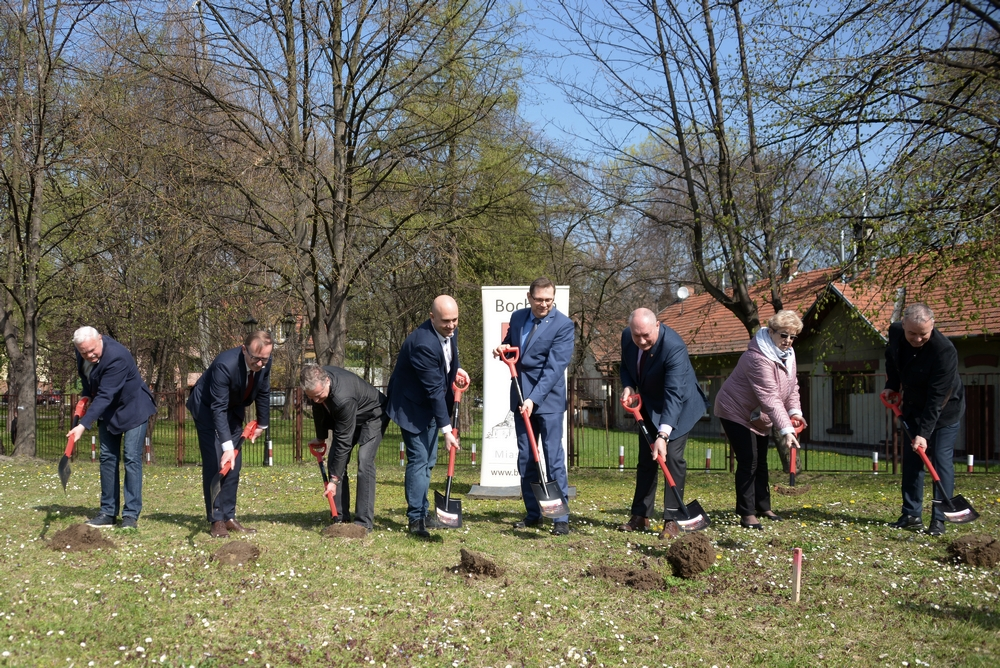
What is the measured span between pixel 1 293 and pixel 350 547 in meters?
14.0

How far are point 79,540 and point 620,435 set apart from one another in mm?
18678

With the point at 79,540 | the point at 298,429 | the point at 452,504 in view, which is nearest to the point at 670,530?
the point at 452,504

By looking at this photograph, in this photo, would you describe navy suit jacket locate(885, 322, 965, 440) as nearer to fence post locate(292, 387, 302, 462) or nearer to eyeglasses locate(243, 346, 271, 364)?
eyeglasses locate(243, 346, 271, 364)

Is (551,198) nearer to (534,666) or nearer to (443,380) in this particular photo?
(443,380)

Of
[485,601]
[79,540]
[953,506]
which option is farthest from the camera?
[953,506]

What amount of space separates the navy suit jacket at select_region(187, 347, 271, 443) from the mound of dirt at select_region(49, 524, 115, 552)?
1053 millimetres

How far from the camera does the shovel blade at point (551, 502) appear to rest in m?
6.50

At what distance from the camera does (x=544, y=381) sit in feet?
22.4

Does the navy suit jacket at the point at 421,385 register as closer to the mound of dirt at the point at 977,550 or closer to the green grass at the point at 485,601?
the green grass at the point at 485,601

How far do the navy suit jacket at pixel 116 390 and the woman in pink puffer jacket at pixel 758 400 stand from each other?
4.92 m

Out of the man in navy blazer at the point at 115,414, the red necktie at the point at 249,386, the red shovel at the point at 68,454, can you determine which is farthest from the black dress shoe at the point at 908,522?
the red shovel at the point at 68,454

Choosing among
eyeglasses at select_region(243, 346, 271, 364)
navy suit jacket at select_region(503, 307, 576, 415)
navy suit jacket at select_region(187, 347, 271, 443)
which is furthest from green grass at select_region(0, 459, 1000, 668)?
eyeglasses at select_region(243, 346, 271, 364)

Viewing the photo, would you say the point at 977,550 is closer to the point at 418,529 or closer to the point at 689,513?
the point at 689,513

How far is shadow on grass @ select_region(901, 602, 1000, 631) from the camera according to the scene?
179 inches
